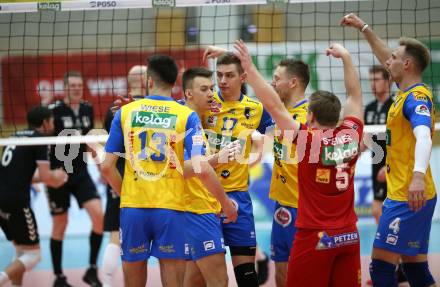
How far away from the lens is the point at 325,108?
5316mm

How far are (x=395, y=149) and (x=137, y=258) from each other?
2337mm

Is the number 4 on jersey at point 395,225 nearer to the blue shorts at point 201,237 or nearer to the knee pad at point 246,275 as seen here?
the knee pad at point 246,275

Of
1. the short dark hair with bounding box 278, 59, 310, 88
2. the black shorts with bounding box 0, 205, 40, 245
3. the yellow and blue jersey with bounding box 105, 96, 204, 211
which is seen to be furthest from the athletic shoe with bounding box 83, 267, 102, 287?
the short dark hair with bounding box 278, 59, 310, 88

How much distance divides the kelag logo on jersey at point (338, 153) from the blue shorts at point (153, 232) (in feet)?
4.14

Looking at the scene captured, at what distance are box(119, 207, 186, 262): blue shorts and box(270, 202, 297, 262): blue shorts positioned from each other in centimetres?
118

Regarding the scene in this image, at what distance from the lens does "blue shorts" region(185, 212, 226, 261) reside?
→ 5.97 meters

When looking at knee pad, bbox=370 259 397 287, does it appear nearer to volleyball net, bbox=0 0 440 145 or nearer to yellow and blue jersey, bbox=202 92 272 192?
yellow and blue jersey, bbox=202 92 272 192

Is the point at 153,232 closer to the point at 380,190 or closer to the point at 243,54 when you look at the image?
the point at 243,54

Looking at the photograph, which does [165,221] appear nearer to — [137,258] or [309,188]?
[137,258]

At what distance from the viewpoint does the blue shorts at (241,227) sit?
6.61m

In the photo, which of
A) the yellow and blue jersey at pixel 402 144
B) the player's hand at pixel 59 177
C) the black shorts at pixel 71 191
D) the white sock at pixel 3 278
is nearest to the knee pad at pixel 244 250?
the yellow and blue jersey at pixel 402 144

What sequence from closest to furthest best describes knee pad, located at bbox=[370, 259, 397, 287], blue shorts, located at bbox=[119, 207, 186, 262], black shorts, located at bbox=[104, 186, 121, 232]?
blue shorts, located at bbox=[119, 207, 186, 262] → knee pad, located at bbox=[370, 259, 397, 287] → black shorts, located at bbox=[104, 186, 121, 232]

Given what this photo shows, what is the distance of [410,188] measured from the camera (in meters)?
5.69

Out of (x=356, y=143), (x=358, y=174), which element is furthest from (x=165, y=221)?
(x=358, y=174)
